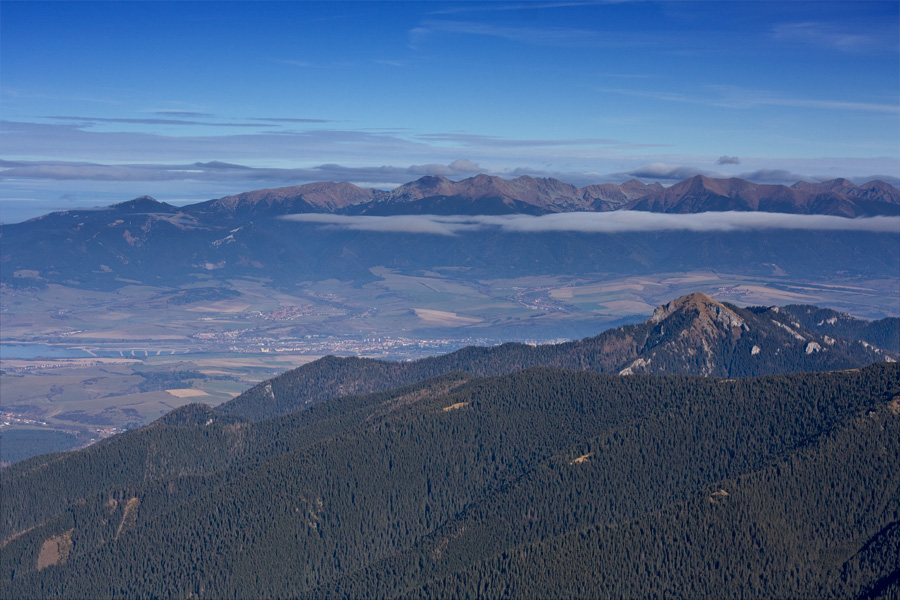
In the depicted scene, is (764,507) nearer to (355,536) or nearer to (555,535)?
(555,535)

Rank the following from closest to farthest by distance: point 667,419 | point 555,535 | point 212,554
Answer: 1. point 555,535
2. point 212,554
3. point 667,419

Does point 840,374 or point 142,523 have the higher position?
point 840,374

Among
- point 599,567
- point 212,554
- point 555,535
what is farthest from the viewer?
point 212,554

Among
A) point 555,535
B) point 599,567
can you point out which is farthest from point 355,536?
point 599,567

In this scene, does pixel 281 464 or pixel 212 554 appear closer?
pixel 212 554

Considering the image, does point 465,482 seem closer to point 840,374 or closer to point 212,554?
point 212,554

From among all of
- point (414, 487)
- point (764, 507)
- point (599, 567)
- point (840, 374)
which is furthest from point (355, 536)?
point (840, 374)

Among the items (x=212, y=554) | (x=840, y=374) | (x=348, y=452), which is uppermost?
(x=840, y=374)
